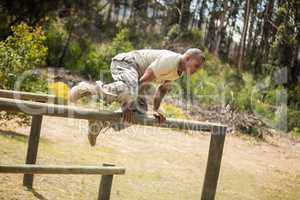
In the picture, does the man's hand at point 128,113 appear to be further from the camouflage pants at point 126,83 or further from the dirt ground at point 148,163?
the dirt ground at point 148,163

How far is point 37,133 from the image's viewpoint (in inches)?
234

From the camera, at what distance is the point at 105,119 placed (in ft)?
15.5

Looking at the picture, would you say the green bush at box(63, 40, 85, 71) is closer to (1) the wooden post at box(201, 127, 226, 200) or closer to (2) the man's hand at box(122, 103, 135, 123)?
(1) the wooden post at box(201, 127, 226, 200)

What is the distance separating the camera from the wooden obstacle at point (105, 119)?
14.3ft

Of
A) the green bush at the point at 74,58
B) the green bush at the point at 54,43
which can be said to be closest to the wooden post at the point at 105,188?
the green bush at the point at 74,58

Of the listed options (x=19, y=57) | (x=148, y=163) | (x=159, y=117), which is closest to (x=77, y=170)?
(x=159, y=117)

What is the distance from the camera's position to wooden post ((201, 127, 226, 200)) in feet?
18.7

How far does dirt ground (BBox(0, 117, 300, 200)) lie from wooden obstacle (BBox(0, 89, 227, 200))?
796 mm

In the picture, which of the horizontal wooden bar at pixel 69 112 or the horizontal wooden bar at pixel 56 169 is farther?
the horizontal wooden bar at pixel 56 169

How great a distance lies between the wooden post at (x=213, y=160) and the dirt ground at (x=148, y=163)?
1207mm

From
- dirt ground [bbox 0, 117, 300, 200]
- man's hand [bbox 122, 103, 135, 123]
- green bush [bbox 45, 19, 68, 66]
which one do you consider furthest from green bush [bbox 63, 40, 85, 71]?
man's hand [bbox 122, 103, 135, 123]

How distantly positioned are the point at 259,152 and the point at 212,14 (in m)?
29.0

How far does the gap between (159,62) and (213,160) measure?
5.76 feet

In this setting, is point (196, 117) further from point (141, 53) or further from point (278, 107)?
point (141, 53)
